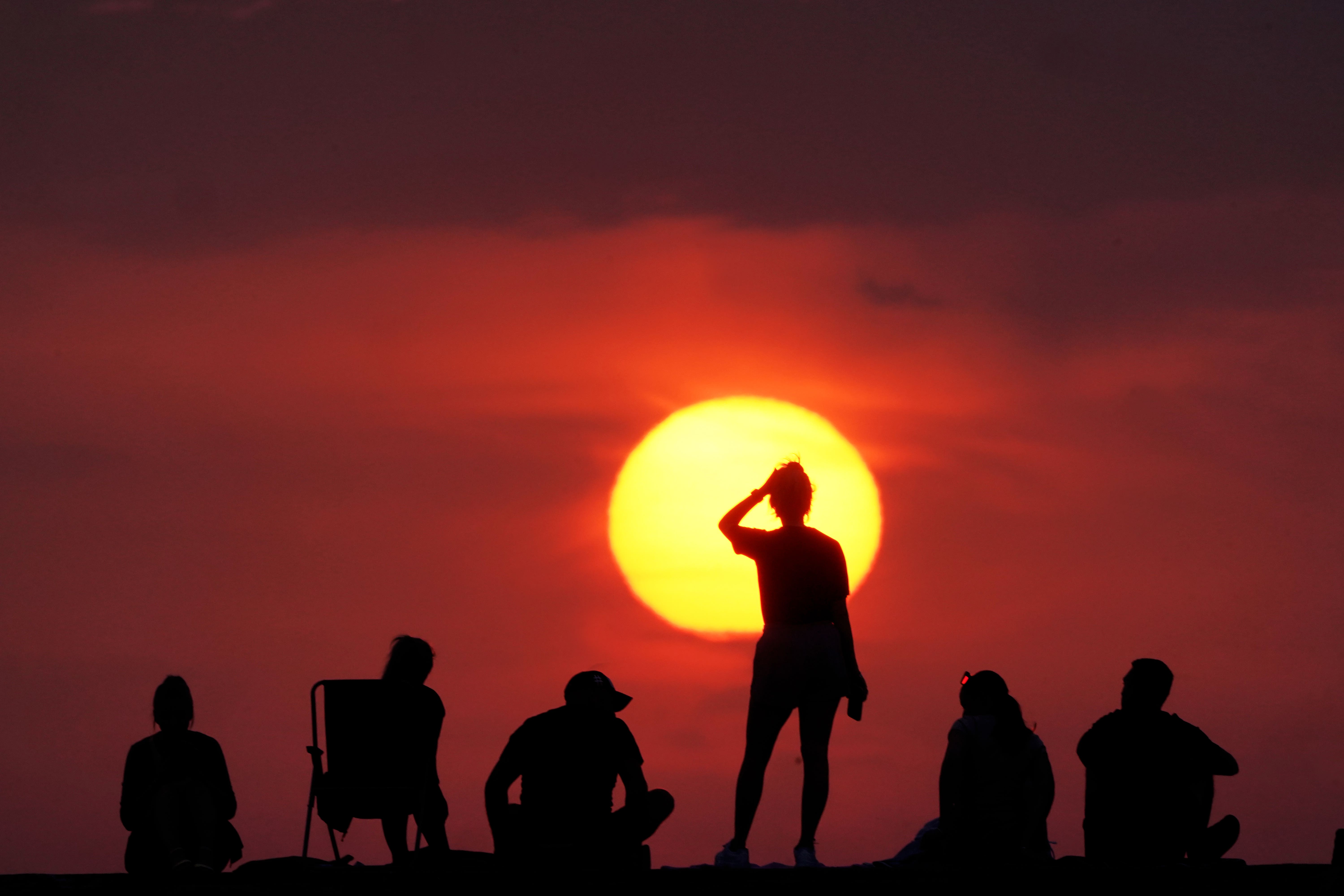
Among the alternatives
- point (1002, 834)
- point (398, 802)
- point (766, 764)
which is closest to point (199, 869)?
point (398, 802)

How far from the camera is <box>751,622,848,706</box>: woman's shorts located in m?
8.00

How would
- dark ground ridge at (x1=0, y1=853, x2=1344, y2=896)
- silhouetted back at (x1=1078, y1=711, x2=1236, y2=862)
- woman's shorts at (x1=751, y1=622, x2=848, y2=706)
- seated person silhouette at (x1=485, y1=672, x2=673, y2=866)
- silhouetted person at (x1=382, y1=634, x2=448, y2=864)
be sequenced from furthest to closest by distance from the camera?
silhouetted person at (x1=382, y1=634, x2=448, y2=864) → woman's shorts at (x1=751, y1=622, x2=848, y2=706) → silhouetted back at (x1=1078, y1=711, x2=1236, y2=862) → seated person silhouette at (x1=485, y1=672, x2=673, y2=866) → dark ground ridge at (x1=0, y1=853, x2=1344, y2=896)

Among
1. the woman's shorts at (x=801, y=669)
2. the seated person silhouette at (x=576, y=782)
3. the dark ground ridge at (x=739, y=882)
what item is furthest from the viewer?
the woman's shorts at (x=801, y=669)

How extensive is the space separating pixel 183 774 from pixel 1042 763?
12.8 feet

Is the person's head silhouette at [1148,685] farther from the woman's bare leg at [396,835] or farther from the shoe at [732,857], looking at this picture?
the woman's bare leg at [396,835]

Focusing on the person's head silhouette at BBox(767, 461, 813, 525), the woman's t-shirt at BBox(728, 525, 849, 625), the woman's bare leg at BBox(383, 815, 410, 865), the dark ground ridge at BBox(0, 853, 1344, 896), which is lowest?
the dark ground ridge at BBox(0, 853, 1344, 896)

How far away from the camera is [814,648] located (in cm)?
802

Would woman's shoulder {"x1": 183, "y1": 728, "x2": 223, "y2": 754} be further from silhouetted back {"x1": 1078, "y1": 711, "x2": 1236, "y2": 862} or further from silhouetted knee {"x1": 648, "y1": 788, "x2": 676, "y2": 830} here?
silhouetted back {"x1": 1078, "y1": 711, "x2": 1236, "y2": 862}

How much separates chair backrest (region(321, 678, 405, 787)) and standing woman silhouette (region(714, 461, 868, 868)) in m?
2.02

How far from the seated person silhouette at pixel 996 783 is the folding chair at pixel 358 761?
2934 mm

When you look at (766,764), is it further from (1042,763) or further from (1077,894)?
(1077,894)

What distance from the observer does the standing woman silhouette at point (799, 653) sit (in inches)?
315

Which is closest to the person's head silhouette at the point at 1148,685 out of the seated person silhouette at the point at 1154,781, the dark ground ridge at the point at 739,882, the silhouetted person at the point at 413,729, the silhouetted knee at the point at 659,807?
the seated person silhouette at the point at 1154,781

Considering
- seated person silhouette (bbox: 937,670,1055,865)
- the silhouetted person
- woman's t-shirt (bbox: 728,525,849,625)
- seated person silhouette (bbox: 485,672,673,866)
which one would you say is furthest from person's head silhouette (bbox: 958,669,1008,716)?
the silhouetted person
